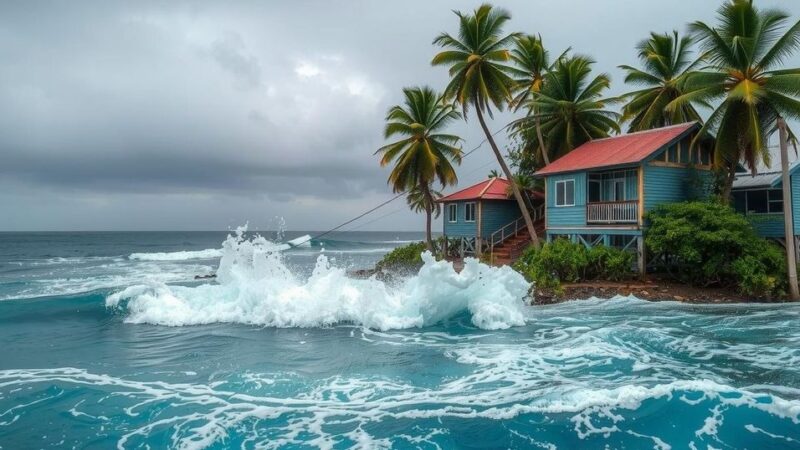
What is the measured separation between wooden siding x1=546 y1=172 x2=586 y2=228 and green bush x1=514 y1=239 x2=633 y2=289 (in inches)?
88.3

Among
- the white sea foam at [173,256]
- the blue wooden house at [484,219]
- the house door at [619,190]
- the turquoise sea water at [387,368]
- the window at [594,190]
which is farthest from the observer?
the white sea foam at [173,256]

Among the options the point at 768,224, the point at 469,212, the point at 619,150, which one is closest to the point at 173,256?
the point at 469,212

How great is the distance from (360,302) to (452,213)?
57.6 ft

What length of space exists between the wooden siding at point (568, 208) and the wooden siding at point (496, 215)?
5370 mm

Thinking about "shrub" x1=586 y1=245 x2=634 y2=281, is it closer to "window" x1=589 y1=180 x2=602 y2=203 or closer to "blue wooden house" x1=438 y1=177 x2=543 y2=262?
"window" x1=589 y1=180 x2=602 y2=203

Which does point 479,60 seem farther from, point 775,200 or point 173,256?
point 173,256

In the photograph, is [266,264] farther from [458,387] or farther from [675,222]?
[675,222]

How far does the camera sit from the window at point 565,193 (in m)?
23.5

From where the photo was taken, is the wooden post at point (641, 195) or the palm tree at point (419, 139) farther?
the palm tree at point (419, 139)

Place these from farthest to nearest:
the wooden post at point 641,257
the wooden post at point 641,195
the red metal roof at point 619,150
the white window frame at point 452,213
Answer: the white window frame at point 452,213
the red metal roof at point 619,150
the wooden post at point 641,257
the wooden post at point 641,195

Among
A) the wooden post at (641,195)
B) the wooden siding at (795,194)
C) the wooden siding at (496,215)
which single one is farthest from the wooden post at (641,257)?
the wooden siding at (496,215)

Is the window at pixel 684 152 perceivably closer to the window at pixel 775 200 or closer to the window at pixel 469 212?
the window at pixel 775 200

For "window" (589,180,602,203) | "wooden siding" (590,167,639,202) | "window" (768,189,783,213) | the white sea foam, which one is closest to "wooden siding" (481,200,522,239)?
"window" (589,180,602,203)

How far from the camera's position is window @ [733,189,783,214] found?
22.8 m
